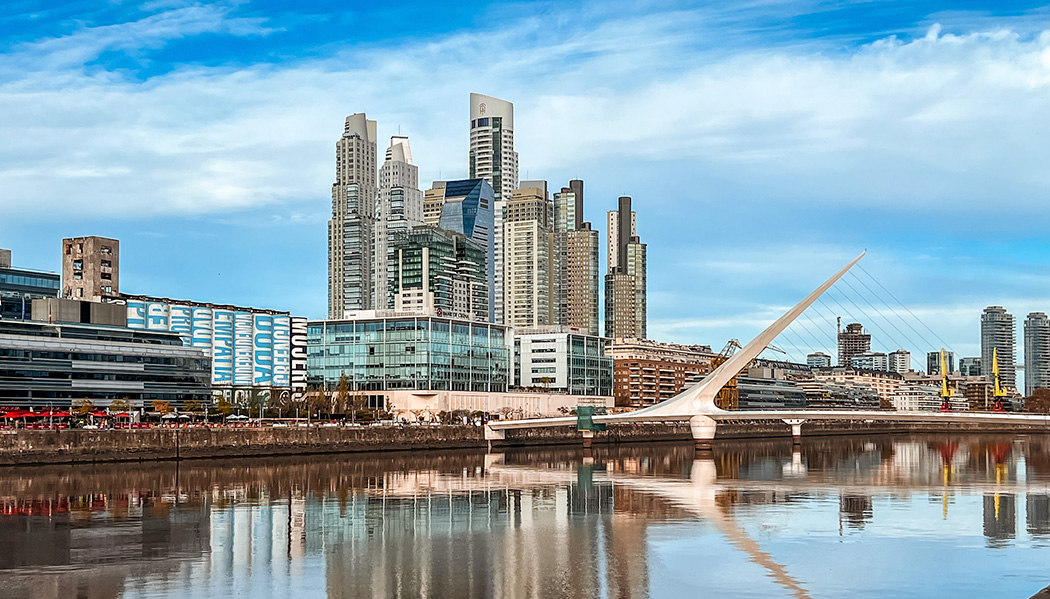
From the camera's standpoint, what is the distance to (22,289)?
102625 mm

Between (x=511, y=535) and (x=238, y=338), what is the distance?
86.7m

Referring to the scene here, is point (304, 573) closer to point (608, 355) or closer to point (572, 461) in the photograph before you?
point (572, 461)

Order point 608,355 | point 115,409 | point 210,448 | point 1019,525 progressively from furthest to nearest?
point 608,355, point 115,409, point 210,448, point 1019,525

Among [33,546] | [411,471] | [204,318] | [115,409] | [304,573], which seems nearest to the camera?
[304,573]

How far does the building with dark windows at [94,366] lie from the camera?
247ft

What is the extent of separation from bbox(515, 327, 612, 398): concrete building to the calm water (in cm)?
7653

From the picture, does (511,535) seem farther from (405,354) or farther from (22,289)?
(22,289)

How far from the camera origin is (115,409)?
75812mm

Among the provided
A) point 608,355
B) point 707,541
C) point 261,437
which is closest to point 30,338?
point 261,437

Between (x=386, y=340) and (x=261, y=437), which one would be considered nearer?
(x=261, y=437)

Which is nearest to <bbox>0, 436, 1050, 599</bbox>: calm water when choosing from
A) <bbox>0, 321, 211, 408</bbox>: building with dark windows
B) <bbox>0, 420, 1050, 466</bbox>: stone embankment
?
<bbox>0, 420, 1050, 466</bbox>: stone embankment

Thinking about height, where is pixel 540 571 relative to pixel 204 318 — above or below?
below

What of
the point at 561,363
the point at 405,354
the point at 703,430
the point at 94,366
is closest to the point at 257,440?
the point at 94,366

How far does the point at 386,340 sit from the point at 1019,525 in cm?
8160
